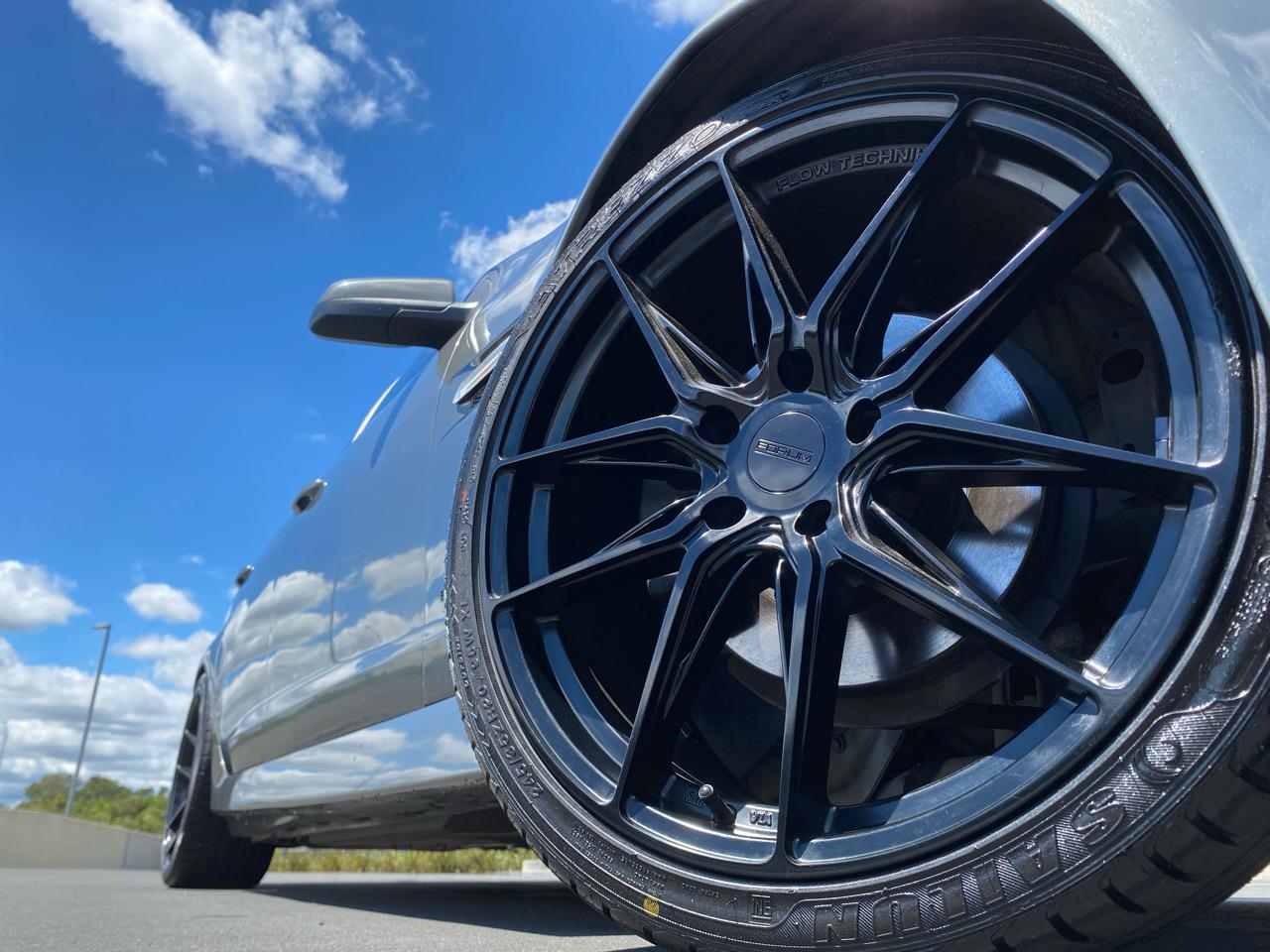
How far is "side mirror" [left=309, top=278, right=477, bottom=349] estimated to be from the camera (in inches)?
109

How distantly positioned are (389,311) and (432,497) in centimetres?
66

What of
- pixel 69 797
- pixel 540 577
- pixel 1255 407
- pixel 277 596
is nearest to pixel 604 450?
pixel 540 577

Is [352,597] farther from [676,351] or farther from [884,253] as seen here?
[884,253]

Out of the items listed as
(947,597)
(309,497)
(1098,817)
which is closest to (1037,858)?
(1098,817)

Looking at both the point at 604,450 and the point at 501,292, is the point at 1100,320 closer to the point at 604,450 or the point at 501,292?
the point at 604,450

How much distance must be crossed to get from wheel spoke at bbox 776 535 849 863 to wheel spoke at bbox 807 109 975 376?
11.7 inches

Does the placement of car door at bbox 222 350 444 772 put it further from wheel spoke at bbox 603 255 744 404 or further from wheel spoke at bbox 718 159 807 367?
wheel spoke at bbox 718 159 807 367

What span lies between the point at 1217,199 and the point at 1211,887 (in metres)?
0.65

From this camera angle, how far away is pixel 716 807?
136cm

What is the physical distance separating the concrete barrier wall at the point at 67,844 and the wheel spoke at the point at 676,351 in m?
12.9

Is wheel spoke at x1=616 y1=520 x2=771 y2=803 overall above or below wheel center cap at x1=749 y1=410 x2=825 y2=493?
below

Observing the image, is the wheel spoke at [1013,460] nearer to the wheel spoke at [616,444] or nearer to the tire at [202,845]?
the wheel spoke at [616,444]

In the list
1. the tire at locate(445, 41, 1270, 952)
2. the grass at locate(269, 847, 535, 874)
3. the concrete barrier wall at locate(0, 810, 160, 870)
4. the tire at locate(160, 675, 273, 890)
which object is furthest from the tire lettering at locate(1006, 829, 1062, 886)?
the concrete barrier wall at locate(0, 810, 160, 870)

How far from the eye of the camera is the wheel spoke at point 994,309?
124 cm
